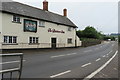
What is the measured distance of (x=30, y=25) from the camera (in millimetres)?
26344

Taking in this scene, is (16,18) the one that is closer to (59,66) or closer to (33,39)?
(33,39)

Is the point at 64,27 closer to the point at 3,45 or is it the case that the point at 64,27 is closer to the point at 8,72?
the point at 3,45

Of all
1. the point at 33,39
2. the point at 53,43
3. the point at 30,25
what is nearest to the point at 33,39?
the point at 33,39

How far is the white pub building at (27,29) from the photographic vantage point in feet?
72.9

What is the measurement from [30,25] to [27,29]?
0.90 meters

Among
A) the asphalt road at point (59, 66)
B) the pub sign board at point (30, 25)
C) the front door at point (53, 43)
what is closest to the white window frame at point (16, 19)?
the pub sign board at point (30, 25)

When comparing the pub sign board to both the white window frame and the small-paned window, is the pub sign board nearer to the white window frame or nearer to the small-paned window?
the white window frame

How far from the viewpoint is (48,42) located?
31.3 m

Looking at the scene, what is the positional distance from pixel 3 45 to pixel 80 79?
16728mm

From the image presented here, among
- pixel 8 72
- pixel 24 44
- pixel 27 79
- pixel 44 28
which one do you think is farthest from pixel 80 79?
pixel 44 28

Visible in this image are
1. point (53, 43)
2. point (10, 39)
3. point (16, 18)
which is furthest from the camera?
point (53, 43)

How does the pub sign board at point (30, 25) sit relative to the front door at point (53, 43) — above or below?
above

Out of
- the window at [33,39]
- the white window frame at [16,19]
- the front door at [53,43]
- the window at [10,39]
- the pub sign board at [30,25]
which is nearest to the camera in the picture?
the window at [10,39]

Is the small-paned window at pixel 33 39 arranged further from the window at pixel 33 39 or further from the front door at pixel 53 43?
the front door at pixel 53 43
